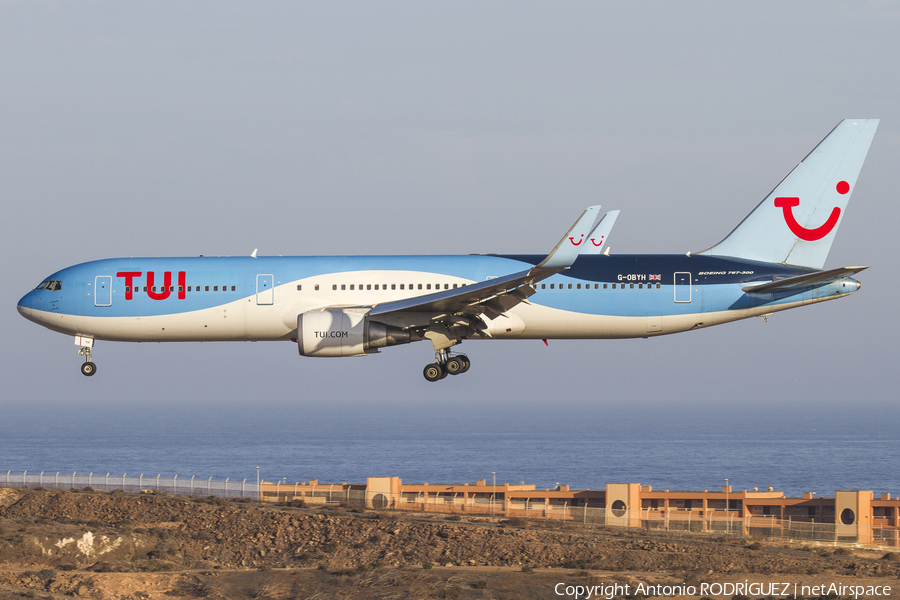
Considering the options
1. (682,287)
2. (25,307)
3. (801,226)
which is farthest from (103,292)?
(801,226)

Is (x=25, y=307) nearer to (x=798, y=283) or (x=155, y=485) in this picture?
(x=155, y=485)

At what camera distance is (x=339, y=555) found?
3869 centimetres

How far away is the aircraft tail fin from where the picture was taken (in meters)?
36.8

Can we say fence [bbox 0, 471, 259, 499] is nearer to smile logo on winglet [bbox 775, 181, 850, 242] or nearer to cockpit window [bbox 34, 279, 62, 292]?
cockpit window [bbox 34, 279, 62, 292]

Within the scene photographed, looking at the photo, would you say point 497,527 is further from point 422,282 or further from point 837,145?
point 837,145

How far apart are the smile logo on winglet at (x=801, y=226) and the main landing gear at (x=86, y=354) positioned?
26.9m

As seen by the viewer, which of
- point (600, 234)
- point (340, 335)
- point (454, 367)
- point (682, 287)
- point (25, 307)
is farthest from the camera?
point (600, 234)

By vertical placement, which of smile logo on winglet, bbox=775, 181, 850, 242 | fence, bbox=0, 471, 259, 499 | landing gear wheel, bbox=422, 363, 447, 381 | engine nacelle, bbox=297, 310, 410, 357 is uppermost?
smile logo on winglet, bbox=775, 181, 850, 242

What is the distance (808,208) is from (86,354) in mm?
28357

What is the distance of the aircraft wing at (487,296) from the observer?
2972 centimetres

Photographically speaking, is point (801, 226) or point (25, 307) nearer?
point (801, 226)

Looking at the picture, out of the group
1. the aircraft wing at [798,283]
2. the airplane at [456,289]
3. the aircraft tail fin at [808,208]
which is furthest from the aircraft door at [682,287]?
the aircraft tail fin at [808,208]

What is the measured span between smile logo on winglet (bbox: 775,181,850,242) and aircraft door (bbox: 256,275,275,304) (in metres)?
19.4

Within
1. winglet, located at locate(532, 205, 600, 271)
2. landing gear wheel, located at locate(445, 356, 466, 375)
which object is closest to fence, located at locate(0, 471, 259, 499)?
landing gear wheel, located at locate(445, 356, 466, 375)
